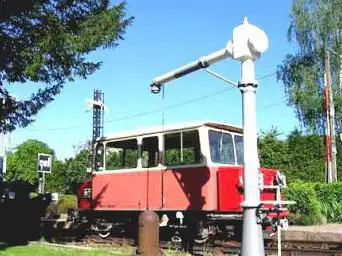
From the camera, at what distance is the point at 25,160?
7900 centimetres

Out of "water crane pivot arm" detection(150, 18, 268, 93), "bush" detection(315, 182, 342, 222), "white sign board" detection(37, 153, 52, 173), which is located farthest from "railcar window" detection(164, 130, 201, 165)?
"white sign board" detection(37, 153, 52, 173)

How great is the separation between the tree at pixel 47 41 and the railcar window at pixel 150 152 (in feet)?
7.39

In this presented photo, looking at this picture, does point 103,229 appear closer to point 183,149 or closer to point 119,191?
point 119,191

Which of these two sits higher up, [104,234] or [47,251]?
[104,234]

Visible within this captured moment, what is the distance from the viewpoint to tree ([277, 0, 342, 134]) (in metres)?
39.3

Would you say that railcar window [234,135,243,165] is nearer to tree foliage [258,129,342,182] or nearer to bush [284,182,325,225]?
bush [284,182,325,225]

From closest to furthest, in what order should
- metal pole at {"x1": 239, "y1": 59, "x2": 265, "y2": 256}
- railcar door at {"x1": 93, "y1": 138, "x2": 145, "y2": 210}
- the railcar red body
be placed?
metal pole at {"x1": 239, "y1": 59, "x2": 265, "y2": 256}
the railcar red body
railcar door at {"x1": 93, "y1": 138, "x2": 145, "y2": 210}

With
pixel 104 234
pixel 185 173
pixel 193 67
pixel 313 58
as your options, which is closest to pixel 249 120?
pixel 193 67

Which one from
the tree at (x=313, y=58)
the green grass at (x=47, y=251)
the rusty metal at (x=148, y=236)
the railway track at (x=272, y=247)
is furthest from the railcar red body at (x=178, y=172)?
the tree at (x=313, y=58)

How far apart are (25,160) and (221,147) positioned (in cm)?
6778

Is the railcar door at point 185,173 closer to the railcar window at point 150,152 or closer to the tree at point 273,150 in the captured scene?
the railcar window at point 150,152

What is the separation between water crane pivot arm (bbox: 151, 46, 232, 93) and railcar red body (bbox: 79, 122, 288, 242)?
3.00 meters

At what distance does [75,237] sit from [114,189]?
2.31m

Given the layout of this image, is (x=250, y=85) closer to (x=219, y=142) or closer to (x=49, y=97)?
(x=219, y=142)
